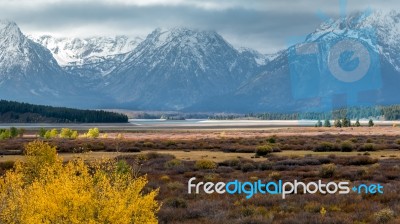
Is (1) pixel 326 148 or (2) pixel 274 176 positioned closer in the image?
(2) pixel 274 176

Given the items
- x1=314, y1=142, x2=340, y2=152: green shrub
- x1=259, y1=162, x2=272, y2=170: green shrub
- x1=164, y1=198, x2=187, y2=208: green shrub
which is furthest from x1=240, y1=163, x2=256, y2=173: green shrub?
x1=314, y1=142, x2=340, y2=152: green shrub

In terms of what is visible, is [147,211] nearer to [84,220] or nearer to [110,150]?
[84,220]

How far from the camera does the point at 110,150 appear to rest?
241 feet

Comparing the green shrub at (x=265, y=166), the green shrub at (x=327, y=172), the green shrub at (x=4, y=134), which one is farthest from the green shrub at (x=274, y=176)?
the green shrub at (x=4, y=134)

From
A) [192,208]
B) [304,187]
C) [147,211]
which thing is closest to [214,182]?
[304,187]

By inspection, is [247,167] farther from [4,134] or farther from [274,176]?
[4,134]

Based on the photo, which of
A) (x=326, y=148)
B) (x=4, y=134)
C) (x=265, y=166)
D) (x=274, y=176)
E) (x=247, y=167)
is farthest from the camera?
(x=4, y=134)

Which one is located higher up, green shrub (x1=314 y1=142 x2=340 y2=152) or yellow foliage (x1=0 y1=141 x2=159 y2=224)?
yellow foliage (x1=0 y1=141 x2=159 y2=224)

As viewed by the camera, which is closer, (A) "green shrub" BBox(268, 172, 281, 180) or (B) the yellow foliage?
(B) the yellow foliage

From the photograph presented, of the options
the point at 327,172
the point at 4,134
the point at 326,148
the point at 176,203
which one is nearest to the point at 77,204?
the point at 176,203

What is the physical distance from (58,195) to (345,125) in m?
193

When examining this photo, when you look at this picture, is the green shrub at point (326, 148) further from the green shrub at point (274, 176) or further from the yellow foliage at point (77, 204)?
the yellow foliage at point (77, 204)

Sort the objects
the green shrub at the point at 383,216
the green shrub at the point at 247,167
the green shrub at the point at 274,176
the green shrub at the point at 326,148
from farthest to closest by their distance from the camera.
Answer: the green shrub at the point at 326,148 → the green shrub at the point at 247,167 → the green shrub at the point at 274,176 → the green shrub at the point at 383,216

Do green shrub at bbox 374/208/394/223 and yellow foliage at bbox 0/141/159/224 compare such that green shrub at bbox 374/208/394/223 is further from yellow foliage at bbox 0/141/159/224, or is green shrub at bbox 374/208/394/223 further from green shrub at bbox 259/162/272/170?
green shrub at bbox 259/162/272/170
